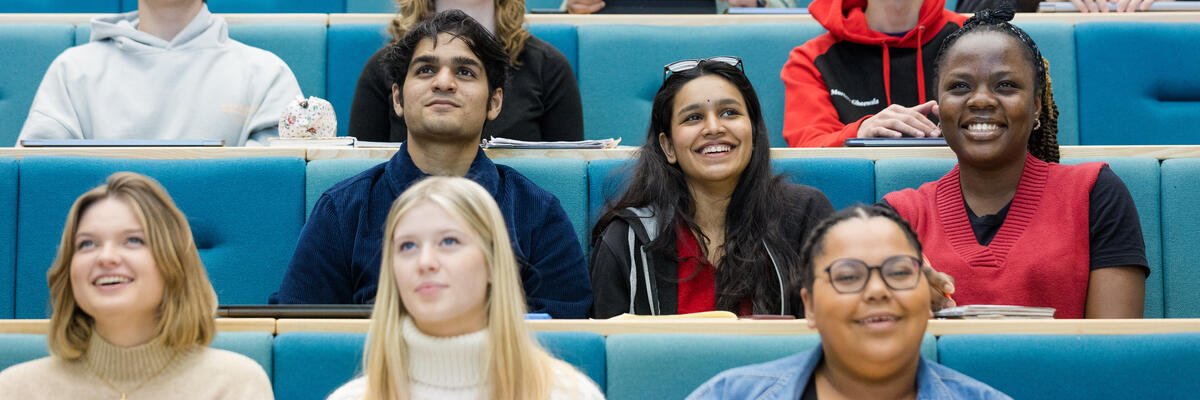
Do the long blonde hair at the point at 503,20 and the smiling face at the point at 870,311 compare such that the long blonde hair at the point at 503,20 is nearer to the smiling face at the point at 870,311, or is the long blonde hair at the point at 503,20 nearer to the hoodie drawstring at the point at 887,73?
the hoodie drawstring at the point at 887,73

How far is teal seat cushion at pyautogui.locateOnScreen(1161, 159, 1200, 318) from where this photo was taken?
216cm

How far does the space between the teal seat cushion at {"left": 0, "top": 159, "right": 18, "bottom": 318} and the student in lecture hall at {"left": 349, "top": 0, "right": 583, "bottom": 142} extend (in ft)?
2.34

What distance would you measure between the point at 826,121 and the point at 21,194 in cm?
152

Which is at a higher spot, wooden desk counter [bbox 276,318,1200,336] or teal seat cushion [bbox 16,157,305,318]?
teal seat cushion [bbox 16,157,305,318]

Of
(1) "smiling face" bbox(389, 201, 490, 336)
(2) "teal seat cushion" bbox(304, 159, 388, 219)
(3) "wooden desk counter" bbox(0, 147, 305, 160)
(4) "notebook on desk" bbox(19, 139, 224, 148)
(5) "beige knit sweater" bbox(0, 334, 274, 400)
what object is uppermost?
(4) "notebook on desk" bbox(19, 139, 224, 148)

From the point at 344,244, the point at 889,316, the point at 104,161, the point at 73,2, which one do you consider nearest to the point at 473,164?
the point at 344,244

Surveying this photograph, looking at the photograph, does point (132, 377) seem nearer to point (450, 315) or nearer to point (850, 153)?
Result: point (450, 315)

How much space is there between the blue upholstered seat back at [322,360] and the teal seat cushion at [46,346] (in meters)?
0.02

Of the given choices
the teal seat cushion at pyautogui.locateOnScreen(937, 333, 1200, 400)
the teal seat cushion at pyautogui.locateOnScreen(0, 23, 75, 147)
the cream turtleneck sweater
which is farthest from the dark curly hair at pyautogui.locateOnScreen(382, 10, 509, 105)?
the teal seat cushion at pyautogui.locateOnScreen(0, 23, 75, 147)

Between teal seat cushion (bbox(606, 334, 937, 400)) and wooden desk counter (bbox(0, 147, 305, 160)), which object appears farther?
wooden desk counter (bbox(0, 147, 305, 160))

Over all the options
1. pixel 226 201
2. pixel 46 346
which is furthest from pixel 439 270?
pixel 226 201

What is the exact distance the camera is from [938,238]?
6.48 feet

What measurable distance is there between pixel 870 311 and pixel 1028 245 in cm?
64

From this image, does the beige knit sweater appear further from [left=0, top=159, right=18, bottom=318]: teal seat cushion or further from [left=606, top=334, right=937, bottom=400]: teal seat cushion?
[left=0, top=159, right=18, bottom=318]: teal seat cushion
